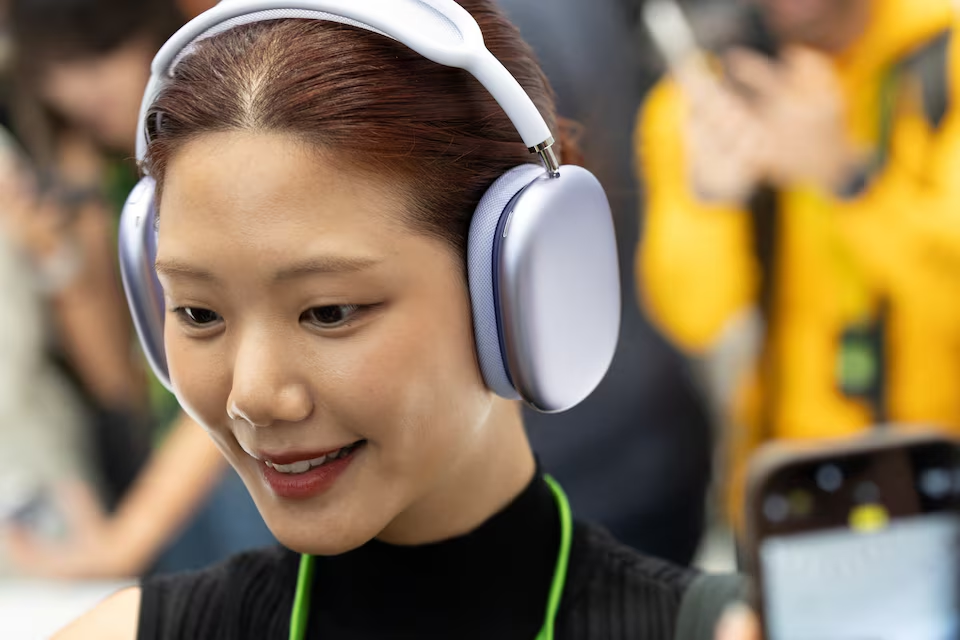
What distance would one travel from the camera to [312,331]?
605 mm

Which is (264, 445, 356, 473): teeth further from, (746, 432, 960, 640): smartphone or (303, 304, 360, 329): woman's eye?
(746, 432, 960, 640): smartphone

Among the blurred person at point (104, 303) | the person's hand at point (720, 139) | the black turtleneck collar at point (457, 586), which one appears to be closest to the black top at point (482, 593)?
Answer: the black turtleneck collar at point (457, 586)

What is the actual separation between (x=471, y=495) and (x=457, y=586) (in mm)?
58

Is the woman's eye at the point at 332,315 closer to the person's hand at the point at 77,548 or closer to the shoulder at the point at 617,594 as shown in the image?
the shoulder at the point at 617,594

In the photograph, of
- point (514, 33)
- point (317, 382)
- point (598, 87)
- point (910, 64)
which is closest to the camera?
point (317, 382)

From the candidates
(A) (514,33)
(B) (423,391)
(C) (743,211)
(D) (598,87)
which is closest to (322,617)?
→ (B) (423,391)

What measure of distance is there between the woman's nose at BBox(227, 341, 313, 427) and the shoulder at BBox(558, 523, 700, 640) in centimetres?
23

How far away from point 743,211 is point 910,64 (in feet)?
1.21

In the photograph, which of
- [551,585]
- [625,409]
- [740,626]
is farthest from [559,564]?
[625,409]

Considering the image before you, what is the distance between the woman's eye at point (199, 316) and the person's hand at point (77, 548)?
5.69ft

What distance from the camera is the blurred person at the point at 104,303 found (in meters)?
1.89

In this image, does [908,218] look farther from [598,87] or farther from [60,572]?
[60,572]

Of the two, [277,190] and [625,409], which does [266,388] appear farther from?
[625,409]

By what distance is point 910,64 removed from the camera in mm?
1859
